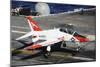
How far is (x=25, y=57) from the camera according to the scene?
2.24 metres

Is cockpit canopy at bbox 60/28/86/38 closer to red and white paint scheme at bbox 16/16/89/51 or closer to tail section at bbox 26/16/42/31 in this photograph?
red and white paint scheme at bbox 16/16/89/51

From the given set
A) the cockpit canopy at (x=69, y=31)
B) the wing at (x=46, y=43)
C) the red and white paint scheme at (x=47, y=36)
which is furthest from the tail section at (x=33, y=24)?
the cockpit canopy at (x=69, y=31)

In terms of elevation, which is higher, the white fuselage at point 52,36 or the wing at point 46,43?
the white fuselage at point 52,36

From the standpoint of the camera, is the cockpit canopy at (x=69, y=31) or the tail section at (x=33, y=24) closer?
the tail section at (x=33, y=24)

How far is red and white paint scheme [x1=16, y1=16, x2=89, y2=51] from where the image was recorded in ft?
7.48

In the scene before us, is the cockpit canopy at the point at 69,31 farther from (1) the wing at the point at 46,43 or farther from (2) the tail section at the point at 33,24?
(2) the tail section at the point at 33,24

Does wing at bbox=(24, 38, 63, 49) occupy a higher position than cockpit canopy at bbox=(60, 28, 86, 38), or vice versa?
cockpit canopy at bbox=(60, 28, 86, 38)

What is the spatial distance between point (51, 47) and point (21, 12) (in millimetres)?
525

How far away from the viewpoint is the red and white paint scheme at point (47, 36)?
2.28 meters

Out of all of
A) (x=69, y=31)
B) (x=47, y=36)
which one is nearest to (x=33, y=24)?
(x=47, y=36)

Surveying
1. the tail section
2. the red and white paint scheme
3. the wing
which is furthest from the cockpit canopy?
the tail section

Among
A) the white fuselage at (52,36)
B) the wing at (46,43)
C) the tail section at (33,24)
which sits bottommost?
the wing at (46,43)

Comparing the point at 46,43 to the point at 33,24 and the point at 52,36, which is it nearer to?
the point at 52,36
